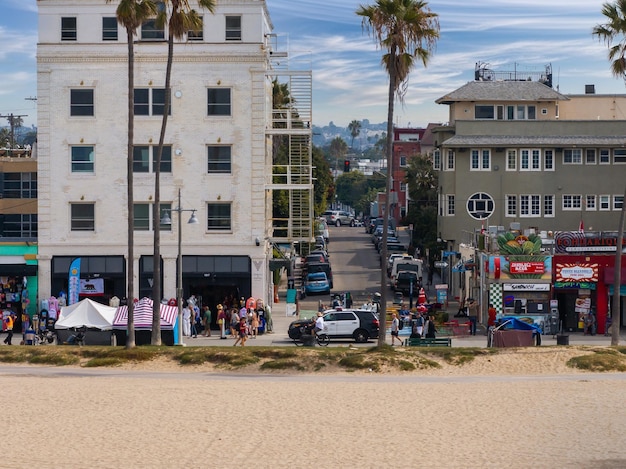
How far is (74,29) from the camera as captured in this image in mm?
54688

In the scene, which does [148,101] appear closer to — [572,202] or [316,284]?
[316,284]

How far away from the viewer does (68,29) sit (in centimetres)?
5469

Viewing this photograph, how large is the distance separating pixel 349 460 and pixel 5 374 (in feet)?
56.1

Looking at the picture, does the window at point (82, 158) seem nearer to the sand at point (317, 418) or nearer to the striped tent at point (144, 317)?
the striped tent at point (144, 317)

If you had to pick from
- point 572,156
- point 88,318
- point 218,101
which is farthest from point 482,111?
point 88,318

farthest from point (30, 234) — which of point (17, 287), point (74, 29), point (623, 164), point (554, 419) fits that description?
point (554, 419)

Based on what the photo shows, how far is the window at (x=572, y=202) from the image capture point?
224 ft

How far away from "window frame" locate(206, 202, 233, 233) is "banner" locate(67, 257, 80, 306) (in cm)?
676

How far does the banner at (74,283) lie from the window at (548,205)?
97.3 feet

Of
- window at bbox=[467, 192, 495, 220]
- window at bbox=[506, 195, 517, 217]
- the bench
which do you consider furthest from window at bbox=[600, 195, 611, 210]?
the bench

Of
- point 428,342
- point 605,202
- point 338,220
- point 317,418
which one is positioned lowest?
point 317,418

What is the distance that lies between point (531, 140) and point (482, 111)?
335 inches

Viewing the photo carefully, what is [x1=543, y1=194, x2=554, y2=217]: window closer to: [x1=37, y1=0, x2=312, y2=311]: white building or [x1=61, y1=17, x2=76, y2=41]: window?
[x1=37, y1=0, x2=312, y2=311]: white building

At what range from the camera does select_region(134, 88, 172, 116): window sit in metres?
54.8
